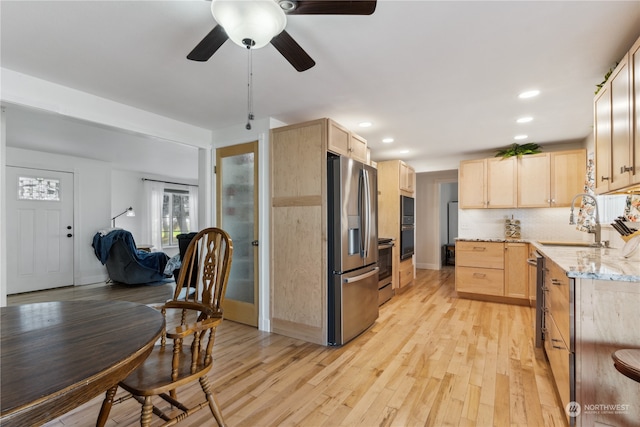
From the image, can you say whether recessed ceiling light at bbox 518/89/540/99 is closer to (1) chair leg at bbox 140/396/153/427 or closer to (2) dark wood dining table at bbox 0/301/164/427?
(2) dark wood dining table at bbox 0/301/164/427

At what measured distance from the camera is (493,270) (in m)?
4.36

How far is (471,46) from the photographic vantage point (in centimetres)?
199

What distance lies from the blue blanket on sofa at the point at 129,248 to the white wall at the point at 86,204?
26 cm

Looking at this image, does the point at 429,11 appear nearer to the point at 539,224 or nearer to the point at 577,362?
the point at 577,362

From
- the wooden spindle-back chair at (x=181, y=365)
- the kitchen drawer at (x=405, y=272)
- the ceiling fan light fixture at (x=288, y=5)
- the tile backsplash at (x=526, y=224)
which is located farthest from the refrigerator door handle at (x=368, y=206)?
the tile backsplash at (x=526, y=224)

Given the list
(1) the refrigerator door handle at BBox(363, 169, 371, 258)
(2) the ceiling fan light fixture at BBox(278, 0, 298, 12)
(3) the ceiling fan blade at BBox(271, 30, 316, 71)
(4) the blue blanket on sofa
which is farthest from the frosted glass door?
(4) the blue blanket on sofa

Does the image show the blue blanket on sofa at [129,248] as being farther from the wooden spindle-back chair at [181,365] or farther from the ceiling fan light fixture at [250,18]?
the ceiling fan light fixture at [250,18]

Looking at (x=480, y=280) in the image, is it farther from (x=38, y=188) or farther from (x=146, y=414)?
(x=38, y=188)

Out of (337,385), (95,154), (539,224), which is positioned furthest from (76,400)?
(95,154)

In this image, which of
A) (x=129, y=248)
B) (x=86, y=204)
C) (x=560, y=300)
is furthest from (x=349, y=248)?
(x=86, y=204)

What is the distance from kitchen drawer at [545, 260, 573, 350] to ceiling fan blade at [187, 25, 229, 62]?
2.27m

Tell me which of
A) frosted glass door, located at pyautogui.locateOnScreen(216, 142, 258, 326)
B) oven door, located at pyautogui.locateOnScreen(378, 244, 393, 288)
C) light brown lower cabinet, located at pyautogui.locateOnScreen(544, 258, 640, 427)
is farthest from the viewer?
oven door, located at pyautogui.locateOnScreen(378, 244, 393, 288)

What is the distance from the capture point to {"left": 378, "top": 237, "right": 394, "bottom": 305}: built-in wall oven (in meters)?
4.11

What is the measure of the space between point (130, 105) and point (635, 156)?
13.0 feet
